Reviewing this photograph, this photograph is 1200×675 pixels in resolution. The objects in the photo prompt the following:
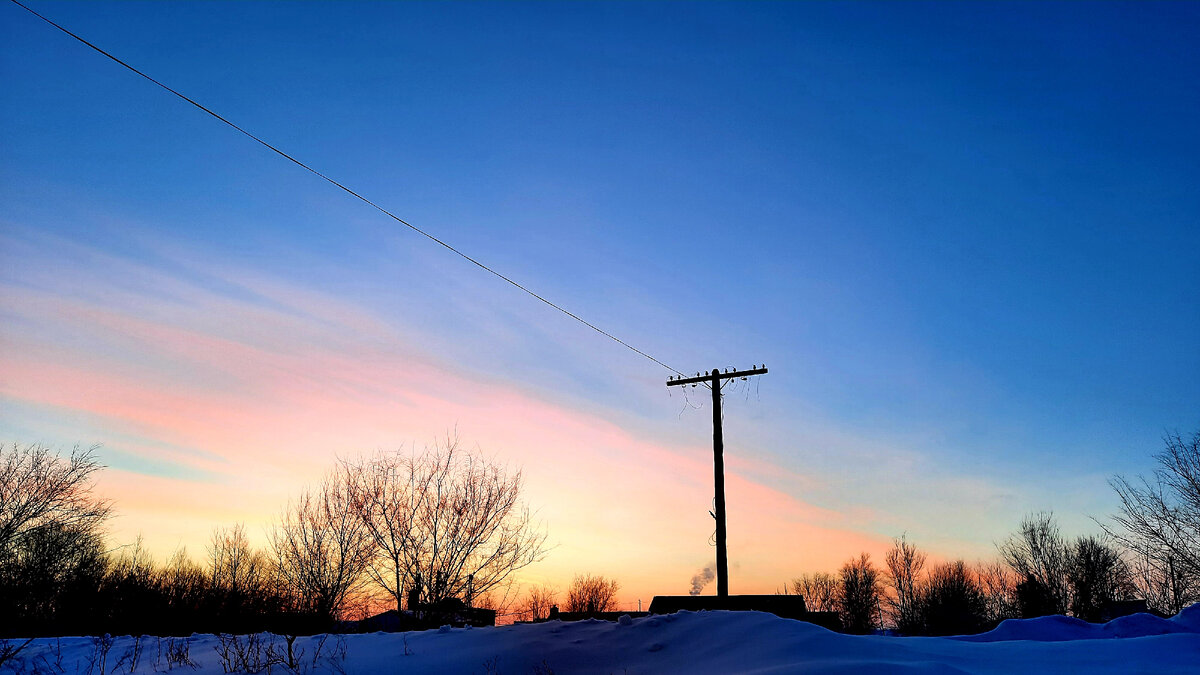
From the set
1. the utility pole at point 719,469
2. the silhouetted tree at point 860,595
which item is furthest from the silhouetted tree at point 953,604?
the utility pole at point 719,469

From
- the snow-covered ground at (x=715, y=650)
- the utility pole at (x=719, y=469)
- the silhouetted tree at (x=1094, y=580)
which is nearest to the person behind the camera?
the snow-covered ground at (x=715, y=650)

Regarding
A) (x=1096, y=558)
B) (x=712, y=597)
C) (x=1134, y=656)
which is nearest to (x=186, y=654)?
(x=1134, y=656)

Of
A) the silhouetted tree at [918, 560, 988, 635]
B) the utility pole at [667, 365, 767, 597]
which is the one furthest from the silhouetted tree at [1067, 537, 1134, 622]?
the utility pole at [667, 365, 767, 597]

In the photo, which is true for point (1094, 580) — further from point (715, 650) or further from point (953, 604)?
point (715, 650)

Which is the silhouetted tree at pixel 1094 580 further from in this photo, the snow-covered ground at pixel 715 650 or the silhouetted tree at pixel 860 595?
the snow-covered ground at pixel 715 650

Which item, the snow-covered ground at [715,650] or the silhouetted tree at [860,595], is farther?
the silhouetted tree at [860,595]

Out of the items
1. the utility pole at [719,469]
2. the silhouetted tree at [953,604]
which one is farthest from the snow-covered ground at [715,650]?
the silhouetted tree at [953,604]

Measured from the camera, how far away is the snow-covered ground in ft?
18.9

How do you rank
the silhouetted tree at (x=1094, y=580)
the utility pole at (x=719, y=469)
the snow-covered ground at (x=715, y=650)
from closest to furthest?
the snow-covered ground at (x=715, y=650), the utility pole at (x=719, y=469), the silhouetted tree at (x=1094, y=580)

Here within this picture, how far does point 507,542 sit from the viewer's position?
25484 millimetres

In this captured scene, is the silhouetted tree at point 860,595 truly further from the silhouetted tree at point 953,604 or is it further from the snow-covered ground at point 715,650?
the snow-covered ground at point 715,650

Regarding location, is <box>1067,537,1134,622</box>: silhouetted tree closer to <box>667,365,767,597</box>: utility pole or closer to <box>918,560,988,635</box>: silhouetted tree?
<box>918,560,988,635</box>: silhouetted tree

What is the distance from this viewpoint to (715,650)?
→ 22.3ft

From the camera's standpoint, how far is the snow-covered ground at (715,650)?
5746 millimetres
